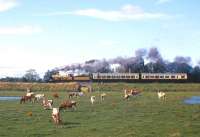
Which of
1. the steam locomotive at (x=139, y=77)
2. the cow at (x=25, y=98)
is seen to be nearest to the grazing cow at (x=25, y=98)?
the cow at (x=25, y=98)

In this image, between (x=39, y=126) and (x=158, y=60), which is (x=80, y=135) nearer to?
(x=39, y=126)

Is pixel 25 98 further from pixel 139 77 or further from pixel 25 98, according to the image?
pixel 139 77

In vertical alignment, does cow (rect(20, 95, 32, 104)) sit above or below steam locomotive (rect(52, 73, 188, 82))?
below

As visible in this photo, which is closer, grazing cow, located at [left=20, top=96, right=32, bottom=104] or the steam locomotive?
grazing cow, located at [left=20, top=96, right=32, bottom=104]

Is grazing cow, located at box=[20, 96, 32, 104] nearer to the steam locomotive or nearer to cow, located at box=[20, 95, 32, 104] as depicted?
cow, located at box=[20, 95, 32, 104]

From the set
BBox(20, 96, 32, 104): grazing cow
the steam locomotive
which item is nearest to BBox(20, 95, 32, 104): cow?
BBox(20, 96, 32, 104): grazing cow

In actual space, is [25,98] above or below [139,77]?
below

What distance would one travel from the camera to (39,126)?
2639 centimetres

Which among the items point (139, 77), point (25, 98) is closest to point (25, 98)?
point (25, 98)

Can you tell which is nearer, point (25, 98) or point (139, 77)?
point (25, 98)

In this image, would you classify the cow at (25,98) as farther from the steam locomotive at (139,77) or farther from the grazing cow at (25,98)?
the steam locomotive at (139,77)

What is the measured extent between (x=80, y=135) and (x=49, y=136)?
4.78 ft

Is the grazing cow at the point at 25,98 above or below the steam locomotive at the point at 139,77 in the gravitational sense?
below

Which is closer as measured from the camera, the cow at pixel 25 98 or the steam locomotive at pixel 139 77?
the cow at pixel 25 98
